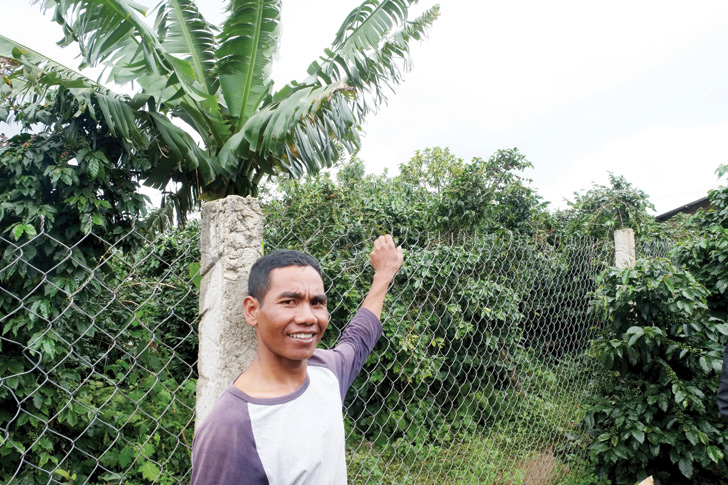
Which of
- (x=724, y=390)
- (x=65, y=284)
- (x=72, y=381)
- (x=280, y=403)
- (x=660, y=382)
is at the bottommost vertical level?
(x=72, y=381)

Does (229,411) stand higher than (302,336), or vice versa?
(302,336)

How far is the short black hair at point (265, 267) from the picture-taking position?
1.19 metres

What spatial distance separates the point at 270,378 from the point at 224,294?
0.26 m

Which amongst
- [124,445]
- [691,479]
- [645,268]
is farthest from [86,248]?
[691,479]

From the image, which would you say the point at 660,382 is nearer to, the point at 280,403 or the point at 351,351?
the point at 351,351

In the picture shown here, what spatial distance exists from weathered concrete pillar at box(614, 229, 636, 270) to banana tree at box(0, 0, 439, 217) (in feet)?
7.90

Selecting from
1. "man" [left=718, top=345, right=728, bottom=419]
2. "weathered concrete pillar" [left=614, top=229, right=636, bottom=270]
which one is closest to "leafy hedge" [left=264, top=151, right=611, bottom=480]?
"weathered concrete pillar" [left=614, top=229, right=636, bottom=270]

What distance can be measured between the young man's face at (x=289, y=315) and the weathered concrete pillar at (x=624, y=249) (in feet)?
9.79

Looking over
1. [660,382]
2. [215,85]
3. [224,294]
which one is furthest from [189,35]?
[660,382]

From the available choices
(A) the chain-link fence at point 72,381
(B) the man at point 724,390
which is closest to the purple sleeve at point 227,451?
(A) the chain-link fence at point 72,381

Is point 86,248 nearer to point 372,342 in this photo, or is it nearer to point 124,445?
point 124,445

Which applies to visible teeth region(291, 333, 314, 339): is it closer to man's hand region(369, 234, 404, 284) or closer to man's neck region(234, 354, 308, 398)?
man's neck region(234, 354, 308, 398)

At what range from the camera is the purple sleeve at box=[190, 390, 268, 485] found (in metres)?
0.98

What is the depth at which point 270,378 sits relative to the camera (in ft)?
3.80
